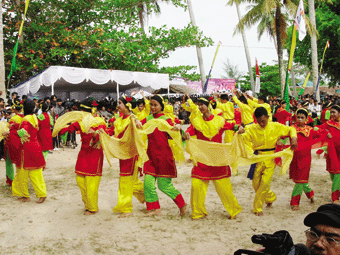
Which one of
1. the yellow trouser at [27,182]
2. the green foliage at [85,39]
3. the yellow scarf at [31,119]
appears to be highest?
the green foliage at [85,39]

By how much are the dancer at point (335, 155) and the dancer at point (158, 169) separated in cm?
258

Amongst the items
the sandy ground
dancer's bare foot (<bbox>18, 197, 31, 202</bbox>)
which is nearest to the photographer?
the sandy ground

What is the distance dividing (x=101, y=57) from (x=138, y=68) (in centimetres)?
230

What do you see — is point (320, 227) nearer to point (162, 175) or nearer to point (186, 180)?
point (162, 175)

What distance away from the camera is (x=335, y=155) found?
5.52m

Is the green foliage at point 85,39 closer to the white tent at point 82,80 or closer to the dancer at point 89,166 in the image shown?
the white tent at point 82,80

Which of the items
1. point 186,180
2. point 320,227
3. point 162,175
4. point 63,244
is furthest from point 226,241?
point 186,180

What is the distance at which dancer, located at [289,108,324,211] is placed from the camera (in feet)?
17.5

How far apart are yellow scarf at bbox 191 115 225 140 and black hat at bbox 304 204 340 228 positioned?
3239 millimetres

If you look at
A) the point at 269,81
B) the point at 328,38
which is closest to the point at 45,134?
the point at 328,38

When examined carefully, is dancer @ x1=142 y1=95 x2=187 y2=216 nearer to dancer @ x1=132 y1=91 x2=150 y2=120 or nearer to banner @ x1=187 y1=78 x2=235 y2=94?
dancer @ x1=132 y1=91 x2=150 y2=120

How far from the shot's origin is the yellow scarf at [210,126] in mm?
4906

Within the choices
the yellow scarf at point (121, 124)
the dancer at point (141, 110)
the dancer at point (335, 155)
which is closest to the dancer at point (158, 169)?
the yellow scarf at point (121, 124)

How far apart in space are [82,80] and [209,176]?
12.7 m
